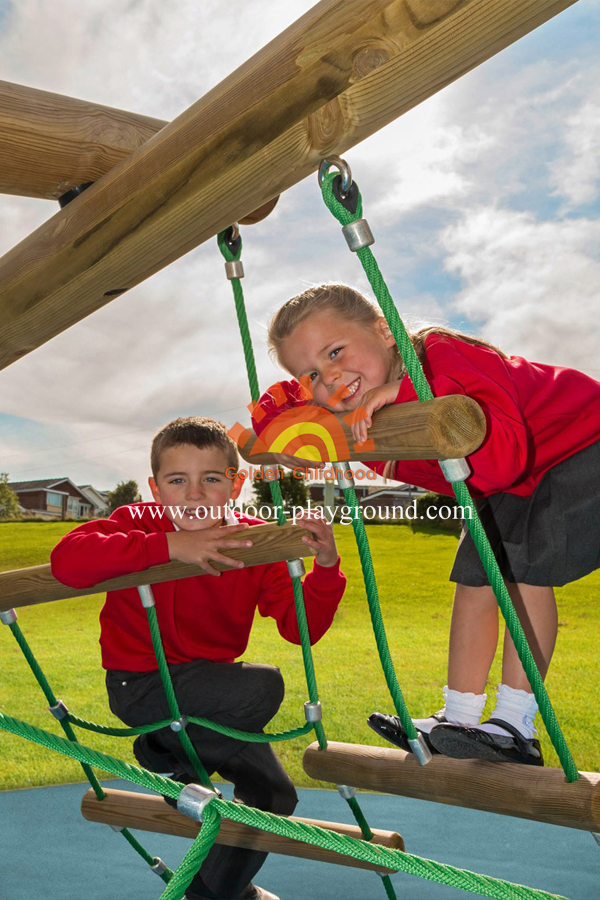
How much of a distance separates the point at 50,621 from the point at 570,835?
19.6 feet

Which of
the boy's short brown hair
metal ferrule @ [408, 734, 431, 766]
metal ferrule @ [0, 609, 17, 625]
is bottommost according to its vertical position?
metal ferrule @ [408, 734, 431, 766]

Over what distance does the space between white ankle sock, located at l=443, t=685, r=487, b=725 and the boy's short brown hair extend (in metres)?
0.81

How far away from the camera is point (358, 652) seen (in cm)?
726

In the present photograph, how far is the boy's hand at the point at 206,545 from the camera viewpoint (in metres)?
1.65

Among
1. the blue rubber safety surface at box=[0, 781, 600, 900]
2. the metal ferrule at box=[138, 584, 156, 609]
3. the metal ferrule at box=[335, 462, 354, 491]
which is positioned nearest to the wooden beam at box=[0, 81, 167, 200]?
the metal ferrule at box=[335, 462, 354, 491]

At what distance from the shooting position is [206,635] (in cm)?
213

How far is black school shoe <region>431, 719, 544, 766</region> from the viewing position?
1.44 m

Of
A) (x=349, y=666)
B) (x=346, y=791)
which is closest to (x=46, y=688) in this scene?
(x=346, y=791)

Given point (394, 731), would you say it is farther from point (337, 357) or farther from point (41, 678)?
point (41, 678)

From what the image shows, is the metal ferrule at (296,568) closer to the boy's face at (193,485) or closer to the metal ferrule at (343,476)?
the boy's face at (193,485)

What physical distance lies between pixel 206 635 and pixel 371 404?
111 cm

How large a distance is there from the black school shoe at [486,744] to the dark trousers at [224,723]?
62 centimetres

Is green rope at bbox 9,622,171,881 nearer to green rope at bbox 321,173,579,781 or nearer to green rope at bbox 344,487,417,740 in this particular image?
green rope at bbox 344,487,417,740

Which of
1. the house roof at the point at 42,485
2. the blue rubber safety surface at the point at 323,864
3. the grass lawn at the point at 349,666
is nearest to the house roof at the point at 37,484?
the house roof at the point at 42,485
